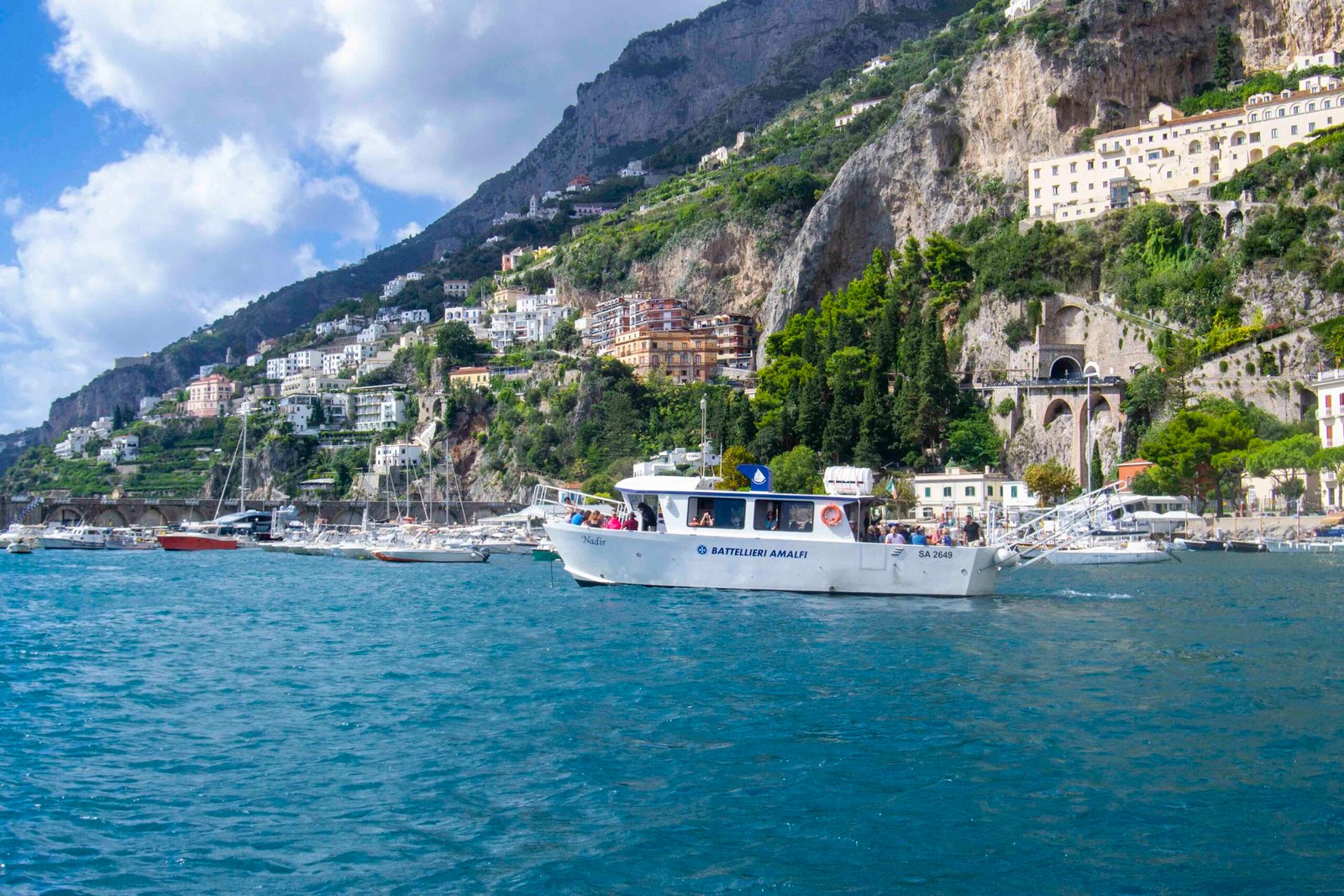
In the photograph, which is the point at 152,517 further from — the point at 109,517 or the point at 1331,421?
the point at 1331,421

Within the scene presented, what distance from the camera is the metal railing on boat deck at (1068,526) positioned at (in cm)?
2897

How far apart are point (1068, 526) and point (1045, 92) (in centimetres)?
6185

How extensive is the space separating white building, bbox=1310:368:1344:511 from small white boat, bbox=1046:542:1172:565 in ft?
41.1

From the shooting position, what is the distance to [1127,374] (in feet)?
221

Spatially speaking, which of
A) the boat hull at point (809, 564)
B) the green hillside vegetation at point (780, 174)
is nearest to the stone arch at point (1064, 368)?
the green hillside vegetation at point (780, 174)

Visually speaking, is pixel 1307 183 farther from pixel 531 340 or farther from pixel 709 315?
pixel 531 340

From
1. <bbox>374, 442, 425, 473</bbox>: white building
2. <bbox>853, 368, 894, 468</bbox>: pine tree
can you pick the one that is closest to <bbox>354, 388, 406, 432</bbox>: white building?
<bbox>374, 442, 425, 473</bbox>: white building

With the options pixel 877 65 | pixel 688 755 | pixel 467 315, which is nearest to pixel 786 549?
pixel 688 755

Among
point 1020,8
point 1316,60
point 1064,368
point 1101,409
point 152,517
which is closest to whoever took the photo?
point 1101,409

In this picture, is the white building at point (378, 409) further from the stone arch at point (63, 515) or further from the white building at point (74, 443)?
the white building at point (74, 443)

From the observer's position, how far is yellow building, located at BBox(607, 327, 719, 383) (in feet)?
350

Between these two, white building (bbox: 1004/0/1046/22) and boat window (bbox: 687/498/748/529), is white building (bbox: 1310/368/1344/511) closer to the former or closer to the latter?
boat window (bbox: 687/498/748/529)

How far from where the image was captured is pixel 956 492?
210 feet

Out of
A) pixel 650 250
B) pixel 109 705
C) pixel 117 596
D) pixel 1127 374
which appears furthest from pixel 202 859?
pixel 650 250
